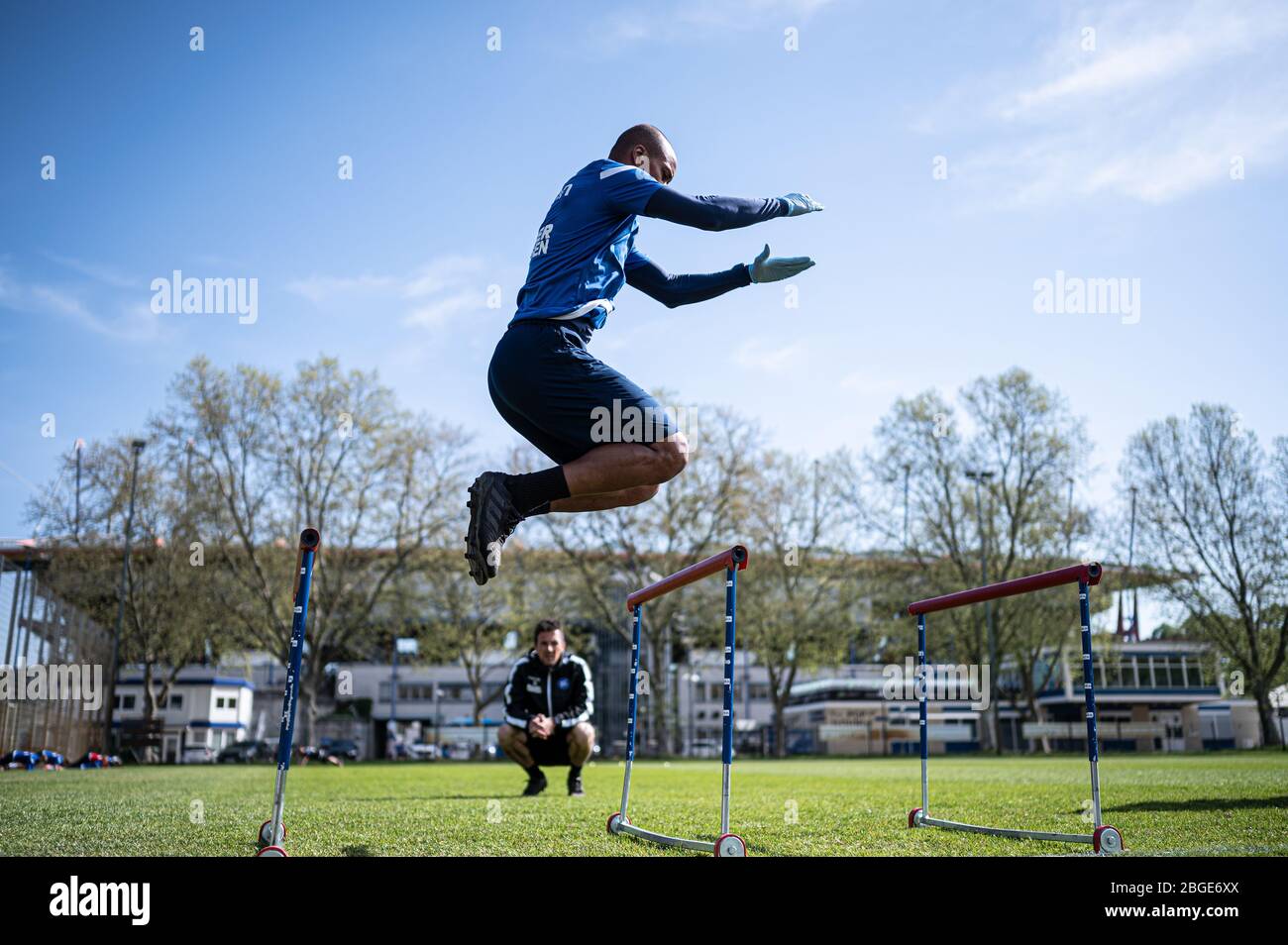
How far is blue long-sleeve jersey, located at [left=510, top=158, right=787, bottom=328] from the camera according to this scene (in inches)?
169

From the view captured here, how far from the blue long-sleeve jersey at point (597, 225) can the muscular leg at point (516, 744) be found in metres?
6.66

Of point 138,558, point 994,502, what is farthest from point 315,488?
point 994,502

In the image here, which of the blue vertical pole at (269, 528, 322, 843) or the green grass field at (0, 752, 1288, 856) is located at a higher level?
the blue vertical pole at (269, 528, 322, 843)

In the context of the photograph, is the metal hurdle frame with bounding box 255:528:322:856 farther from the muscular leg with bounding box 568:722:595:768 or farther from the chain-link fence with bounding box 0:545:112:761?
the chain-link fence with bounding box 0:545:112:761

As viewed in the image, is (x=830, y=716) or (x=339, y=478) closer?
(x=339, y=478)

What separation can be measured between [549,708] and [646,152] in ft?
22.6

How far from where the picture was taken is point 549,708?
10180 millimetres

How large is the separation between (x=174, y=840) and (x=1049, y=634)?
45919 millimetres

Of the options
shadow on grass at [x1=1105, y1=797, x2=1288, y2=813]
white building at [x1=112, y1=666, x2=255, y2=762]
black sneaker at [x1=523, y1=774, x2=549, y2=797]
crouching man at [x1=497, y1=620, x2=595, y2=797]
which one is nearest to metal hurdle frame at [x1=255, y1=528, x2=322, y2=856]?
crouching man at [x1=497, y1=620, x2=595, y2=797]

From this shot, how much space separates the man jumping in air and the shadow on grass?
5.38 metres

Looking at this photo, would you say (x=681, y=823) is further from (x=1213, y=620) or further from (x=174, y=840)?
(x=1213, y=620)

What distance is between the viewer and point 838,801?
9.00 metres

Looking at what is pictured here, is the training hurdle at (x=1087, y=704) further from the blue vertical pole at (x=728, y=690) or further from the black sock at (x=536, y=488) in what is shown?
the black sock at (x=536, y=488)
